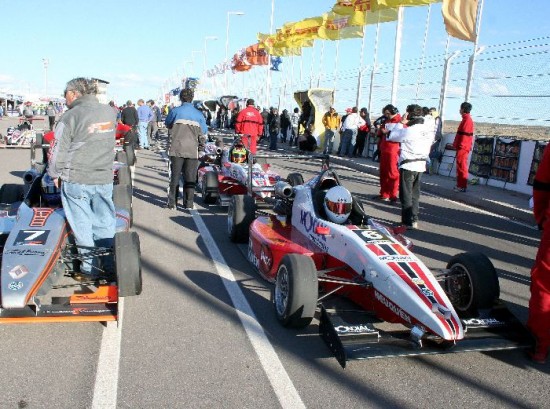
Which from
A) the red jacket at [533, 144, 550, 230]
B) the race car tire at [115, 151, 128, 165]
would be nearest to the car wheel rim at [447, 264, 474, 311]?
the red jacket at [533, 144, 550, 230]

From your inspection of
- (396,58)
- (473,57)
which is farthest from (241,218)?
(396,58)

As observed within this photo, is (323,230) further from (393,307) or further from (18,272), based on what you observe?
(18,272)

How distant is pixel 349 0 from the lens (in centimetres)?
1895

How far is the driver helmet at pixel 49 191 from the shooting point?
5.82 metres

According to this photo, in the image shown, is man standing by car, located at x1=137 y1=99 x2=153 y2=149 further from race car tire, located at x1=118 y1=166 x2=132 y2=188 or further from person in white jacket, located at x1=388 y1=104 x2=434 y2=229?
person in white jacket, located at x1=388 y1=104 x2=434 y2=229

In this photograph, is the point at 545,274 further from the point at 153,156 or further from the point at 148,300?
the point at 153,156

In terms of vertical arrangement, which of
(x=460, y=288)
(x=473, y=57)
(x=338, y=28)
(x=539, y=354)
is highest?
(x=338, y=28)

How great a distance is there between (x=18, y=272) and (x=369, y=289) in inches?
106

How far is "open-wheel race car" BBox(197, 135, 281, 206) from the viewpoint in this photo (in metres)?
8.77

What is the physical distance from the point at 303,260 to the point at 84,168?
6.77ft

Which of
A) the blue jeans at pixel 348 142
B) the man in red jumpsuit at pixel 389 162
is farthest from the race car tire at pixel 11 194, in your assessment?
the blue jeans at pixel 348 142

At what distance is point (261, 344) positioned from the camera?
13.4 feet

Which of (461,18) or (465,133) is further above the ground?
(461,18)

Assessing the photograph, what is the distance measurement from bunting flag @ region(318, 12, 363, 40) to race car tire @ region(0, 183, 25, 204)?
15502 millimetres
